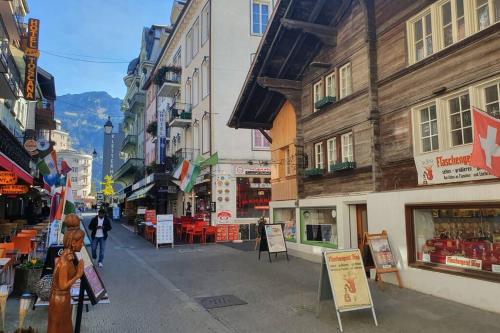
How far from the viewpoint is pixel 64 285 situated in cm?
448

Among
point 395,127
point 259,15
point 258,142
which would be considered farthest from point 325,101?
point 259,15

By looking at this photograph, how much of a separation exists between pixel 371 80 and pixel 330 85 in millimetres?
2748

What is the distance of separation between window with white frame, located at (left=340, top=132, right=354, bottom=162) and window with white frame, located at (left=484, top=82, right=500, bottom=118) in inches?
179

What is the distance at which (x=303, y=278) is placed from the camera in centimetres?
1057

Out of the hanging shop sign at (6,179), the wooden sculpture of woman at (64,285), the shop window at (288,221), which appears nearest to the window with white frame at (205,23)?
the shop window at (288,221)

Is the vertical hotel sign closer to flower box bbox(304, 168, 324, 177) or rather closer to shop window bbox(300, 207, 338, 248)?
flower box bbox(304, 168, 324, 177)

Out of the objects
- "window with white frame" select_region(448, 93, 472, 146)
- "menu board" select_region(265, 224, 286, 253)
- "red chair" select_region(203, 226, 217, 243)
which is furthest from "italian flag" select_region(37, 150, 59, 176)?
"window with white frame" select_region(448, 93, 472, 146)

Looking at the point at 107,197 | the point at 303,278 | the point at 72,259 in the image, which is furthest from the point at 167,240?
the point at 107,197

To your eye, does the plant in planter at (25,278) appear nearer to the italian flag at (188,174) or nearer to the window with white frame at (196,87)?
the italian flag at (188,174)

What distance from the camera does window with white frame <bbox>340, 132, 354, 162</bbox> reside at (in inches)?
482

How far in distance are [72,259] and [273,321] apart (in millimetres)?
3543

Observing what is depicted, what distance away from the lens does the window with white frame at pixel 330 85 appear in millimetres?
13320

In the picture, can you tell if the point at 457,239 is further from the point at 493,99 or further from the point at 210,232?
the point at 210,232

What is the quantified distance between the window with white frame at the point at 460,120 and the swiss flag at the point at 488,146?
1292mm
